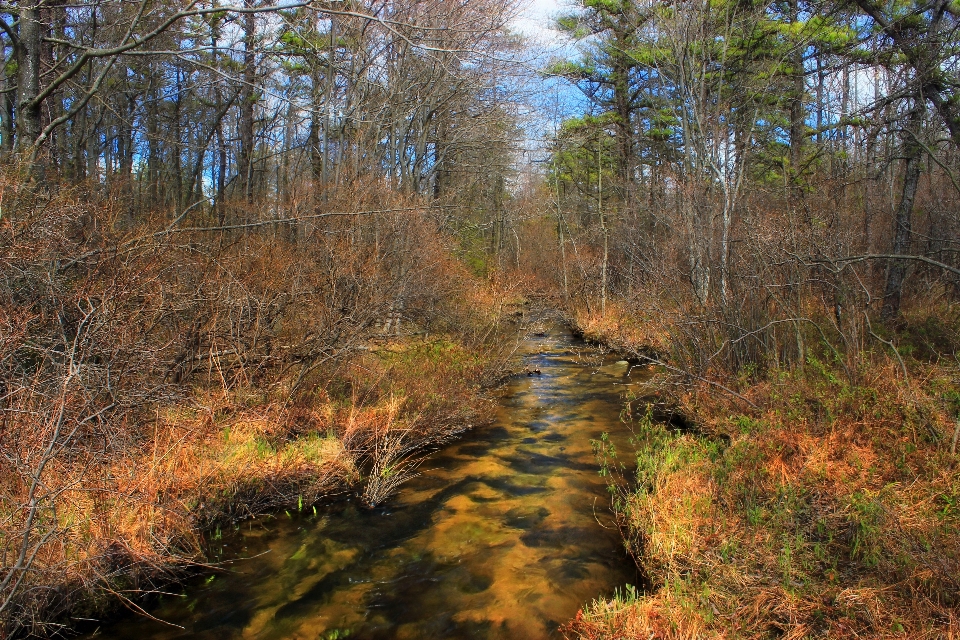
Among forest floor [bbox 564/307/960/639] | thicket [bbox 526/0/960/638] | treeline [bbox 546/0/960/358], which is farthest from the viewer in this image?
treeline [bbox 546/0/960/358]

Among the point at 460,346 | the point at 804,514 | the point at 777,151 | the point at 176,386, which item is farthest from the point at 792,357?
the point at 777,151

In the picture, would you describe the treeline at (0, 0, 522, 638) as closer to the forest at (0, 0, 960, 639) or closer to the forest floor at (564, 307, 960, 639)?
the forest at (0, 0, 960, 639)

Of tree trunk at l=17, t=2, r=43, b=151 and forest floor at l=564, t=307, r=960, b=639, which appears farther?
tree trunk at l=17, t=2, r=43, b=151

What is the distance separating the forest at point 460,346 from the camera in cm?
443

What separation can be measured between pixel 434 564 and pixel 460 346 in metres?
6.79

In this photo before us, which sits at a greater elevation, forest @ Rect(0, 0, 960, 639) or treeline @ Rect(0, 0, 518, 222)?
treeline @ Rect(0, 0, 518, 222)

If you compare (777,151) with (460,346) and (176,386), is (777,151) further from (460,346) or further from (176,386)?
(176,386)

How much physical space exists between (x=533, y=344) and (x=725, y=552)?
1356 cm

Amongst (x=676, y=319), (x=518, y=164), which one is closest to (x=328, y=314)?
(x=676, y=319)

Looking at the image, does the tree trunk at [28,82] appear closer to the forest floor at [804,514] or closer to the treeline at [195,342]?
the treeline at [195,342]

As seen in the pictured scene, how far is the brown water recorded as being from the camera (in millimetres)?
4805

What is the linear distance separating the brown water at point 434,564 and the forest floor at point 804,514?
484 mm

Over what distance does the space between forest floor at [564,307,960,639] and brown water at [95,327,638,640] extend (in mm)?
484

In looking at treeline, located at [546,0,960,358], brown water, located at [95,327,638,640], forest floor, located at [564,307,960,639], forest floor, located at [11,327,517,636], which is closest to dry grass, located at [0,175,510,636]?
forest floor, located at [11,327,517,636]
